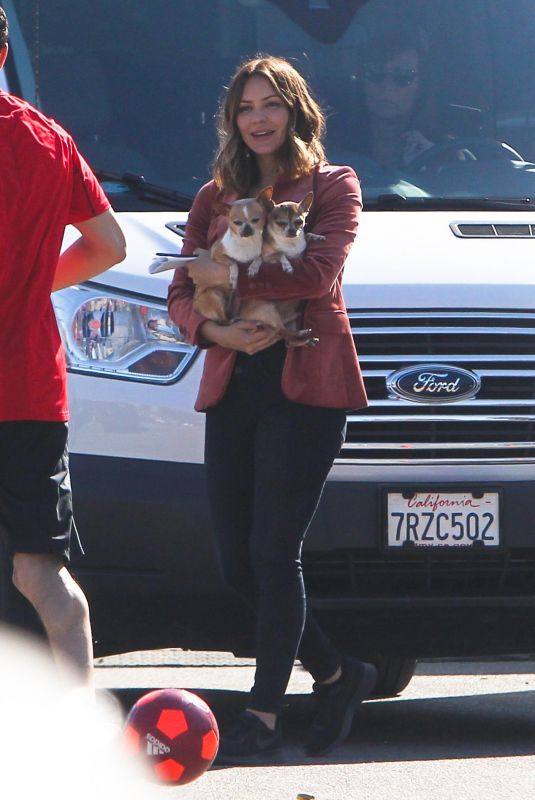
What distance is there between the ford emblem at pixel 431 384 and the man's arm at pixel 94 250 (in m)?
1.15

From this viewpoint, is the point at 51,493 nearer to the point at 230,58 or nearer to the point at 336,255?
the point at 336,255

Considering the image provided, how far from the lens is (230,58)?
6.07m

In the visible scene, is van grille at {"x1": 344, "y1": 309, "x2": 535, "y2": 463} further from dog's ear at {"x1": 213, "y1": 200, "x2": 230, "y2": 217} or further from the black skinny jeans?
dog's ear at {"x1": 213, "y1": 200, "x2": 230, "y2": 217}

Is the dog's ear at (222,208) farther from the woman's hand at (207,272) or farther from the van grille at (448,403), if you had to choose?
the van grille at (448,403)

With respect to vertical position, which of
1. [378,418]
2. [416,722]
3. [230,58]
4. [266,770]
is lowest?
[416,722]

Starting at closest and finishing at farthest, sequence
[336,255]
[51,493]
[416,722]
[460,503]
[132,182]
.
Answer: [51,493] → [336,255] → [460,503] → [132,182] → [416,722]

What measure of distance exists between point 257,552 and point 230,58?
2.02 meters

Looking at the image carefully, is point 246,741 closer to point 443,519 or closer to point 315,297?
point 443,519

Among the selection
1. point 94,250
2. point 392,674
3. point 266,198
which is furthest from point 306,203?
point 392,674

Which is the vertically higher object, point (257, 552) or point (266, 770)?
point (257, 552)

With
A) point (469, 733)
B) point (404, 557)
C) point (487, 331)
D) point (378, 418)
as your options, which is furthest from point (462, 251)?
point (469, 733)

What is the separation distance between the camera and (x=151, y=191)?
570 centimetres

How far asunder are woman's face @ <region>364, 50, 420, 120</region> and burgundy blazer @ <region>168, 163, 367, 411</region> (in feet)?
3.68

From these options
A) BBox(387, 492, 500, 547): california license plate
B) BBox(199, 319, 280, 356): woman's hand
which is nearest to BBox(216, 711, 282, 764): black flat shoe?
BBox(387, 492, 500, 547): california license plate
